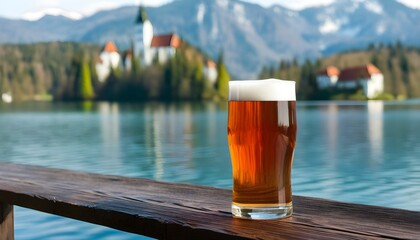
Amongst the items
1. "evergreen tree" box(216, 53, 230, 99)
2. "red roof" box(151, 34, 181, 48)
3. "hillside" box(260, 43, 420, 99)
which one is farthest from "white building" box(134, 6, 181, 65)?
"hillside" box(260, 43, 420, 99)

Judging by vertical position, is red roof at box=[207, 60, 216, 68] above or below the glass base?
above

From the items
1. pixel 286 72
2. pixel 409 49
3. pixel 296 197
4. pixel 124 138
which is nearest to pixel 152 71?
pixel 286 72

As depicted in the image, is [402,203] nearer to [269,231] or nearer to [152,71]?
[269,231]

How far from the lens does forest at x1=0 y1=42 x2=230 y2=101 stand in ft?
355

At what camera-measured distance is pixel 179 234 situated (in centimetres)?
161

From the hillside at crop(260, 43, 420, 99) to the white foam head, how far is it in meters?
109

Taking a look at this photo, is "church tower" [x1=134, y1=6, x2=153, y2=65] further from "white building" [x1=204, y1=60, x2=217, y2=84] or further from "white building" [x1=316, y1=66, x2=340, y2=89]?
"white building" [x1=316, y1=66, x2=340, y2=89]

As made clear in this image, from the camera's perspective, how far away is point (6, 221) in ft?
8.78

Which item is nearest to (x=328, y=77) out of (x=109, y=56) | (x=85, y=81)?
(x=85, y=81)

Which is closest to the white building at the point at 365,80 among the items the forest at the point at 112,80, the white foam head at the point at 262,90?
the forest at the point at 112,80

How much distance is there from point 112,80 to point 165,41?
96.9 feet

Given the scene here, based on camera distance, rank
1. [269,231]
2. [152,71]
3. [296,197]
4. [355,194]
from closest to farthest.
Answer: [269,231]
[296,197]
[355,194]
[152,71]

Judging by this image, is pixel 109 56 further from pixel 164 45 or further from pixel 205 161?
pixel 205 161

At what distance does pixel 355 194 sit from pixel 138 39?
127 meters
